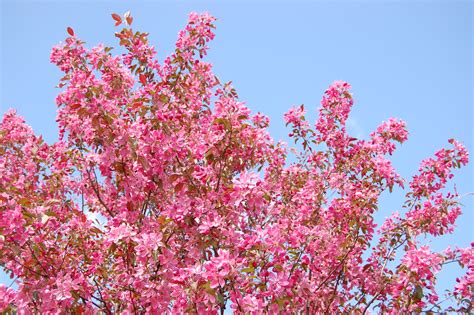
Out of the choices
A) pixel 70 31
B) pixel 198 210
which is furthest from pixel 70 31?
pixel 198 210

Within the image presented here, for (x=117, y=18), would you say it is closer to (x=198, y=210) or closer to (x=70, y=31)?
(x=70, y=31)

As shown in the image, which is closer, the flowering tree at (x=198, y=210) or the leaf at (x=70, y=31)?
the flowering tree at (x=198, y=210)

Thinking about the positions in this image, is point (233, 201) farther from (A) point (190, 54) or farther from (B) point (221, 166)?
(A) point (190, 54)

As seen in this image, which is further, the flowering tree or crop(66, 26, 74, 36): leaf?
crop(66, 26, 74, 36): leaf

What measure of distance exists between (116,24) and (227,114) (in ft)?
7.00

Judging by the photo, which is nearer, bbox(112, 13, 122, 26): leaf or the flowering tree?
the flowering tree

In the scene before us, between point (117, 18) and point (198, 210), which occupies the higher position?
point (117, 18)

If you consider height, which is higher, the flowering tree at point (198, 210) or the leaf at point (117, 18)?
the leaf at point (117, 18)

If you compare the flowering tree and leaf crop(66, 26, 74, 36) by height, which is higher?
leaf crop(66, 26, 74, 36)

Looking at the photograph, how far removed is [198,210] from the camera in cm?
404

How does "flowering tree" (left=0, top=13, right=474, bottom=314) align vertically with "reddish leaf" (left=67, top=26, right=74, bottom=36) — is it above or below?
below

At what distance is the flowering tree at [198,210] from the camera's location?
3.89 meters

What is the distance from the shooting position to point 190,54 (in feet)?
19.0

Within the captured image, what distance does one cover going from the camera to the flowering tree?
389 centimetres
